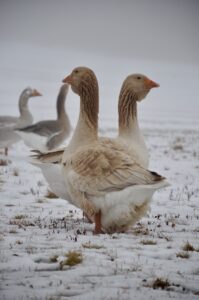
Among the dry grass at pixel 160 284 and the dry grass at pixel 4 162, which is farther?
the dry grass at pixel 4 162

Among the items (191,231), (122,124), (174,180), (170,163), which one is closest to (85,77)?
(122,124)

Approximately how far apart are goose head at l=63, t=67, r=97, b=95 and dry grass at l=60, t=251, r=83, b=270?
3119 mm

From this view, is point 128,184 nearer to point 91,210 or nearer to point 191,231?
point 91,210

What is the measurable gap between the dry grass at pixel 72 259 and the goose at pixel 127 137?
229cm

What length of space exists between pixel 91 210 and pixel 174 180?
6148 mm

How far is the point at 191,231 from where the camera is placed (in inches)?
271

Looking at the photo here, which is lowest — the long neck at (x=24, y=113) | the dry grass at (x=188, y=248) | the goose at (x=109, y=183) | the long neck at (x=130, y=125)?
the dry grass at (x=188, y=248)

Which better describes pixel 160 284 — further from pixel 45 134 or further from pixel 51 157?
pixel 45 134

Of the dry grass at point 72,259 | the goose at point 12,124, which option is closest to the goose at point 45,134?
the goose at point 12,124

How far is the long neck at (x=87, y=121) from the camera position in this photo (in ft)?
24.2

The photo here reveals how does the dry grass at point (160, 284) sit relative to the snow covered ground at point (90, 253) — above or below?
below

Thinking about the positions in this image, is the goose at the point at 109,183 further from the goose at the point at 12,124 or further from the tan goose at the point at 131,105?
the goose at the point at 12,124

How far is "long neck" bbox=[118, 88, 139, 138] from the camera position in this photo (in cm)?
795

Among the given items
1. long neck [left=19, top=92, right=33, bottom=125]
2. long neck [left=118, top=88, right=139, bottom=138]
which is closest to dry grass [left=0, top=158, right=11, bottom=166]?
long neck [left=19, top=92, right=33, bottom=125]
